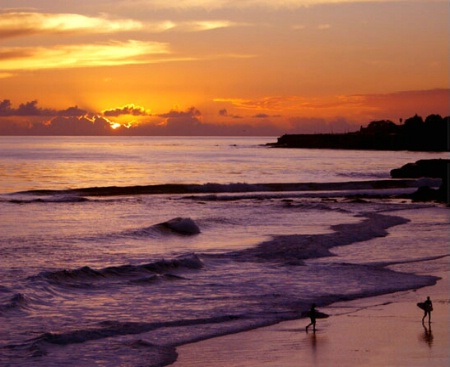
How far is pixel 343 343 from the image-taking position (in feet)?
46.5

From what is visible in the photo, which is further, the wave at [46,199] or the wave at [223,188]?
the wave at [223,188]

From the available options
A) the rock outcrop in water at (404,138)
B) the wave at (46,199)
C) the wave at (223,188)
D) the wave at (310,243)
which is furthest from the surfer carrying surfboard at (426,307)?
the rock outcrop in water at (404,138)

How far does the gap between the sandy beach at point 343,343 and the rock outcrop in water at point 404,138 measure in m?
136

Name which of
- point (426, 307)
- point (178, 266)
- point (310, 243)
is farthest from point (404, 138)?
point (426, 307)

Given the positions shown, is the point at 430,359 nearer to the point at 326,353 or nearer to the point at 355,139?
the point at 326,353

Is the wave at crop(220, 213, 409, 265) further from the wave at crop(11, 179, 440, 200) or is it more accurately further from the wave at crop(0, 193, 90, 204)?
the wave at crop(11, 179, 440, 200)

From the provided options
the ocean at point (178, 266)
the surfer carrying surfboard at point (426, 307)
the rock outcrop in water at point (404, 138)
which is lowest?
the ocean at point (178, 266)

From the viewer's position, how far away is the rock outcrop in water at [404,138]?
514 ft

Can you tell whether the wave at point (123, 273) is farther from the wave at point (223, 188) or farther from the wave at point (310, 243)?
the wave at point (223, 188)

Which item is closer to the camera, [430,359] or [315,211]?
[430,359]

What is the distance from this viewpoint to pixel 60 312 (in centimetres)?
1694

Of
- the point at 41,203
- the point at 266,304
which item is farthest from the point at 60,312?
the point at 41,203

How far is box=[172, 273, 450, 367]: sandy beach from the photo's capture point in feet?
42.7

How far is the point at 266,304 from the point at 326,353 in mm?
4557
